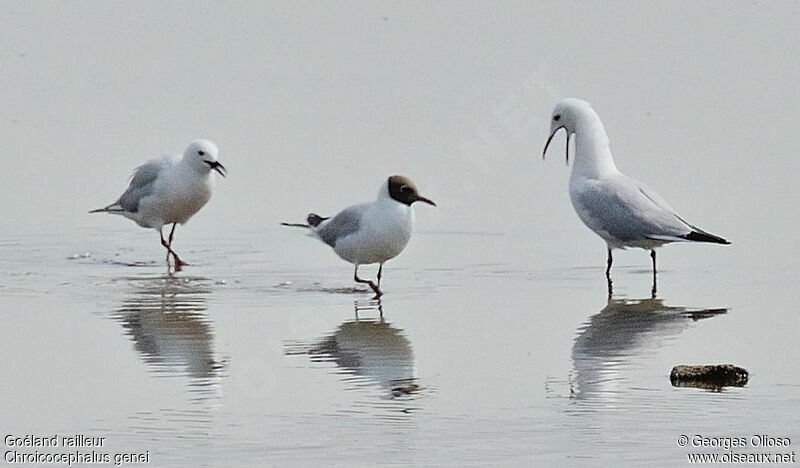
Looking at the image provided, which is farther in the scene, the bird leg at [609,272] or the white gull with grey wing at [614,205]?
the white gull with grey wing at [614,205]

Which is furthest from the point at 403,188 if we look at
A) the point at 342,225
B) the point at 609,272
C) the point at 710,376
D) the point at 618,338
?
the point at 710,376

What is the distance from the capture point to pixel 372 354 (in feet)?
26.4

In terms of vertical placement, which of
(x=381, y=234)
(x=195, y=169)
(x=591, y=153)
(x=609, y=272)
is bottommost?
(x=609, y=272)

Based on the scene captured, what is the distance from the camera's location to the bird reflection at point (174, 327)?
767cm

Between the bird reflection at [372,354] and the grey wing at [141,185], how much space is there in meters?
3.62

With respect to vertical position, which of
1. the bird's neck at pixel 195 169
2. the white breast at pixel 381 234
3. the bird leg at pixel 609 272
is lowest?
the bird leg at pixel 609 272

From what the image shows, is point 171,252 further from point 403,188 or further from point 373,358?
point 373,358

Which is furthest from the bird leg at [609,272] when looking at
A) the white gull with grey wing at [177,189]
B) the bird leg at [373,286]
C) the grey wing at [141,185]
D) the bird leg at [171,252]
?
the grey wing at [141,185]

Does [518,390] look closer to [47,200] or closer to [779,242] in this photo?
[779,242]

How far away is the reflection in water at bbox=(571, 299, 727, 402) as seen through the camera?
731cm

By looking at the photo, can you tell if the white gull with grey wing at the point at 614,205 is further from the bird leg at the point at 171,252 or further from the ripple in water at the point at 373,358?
the bird leg at the point at 171,252

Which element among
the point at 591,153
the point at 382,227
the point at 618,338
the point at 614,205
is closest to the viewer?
Answer: the point at 618,338

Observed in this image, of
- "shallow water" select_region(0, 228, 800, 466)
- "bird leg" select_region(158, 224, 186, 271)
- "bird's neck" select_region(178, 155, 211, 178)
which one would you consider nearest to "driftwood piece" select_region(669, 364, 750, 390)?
"shallow water" select_region(0, 228, 800, 466)

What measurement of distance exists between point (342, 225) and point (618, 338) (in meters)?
2.47
